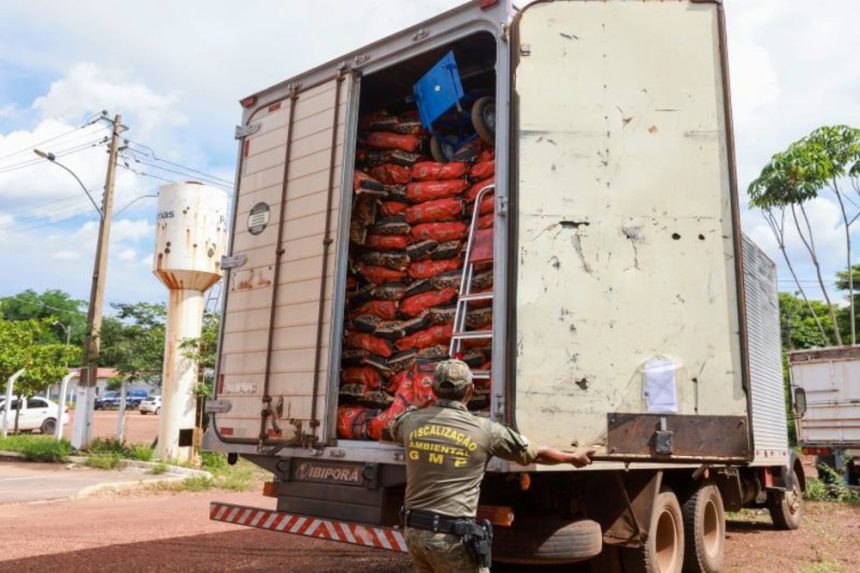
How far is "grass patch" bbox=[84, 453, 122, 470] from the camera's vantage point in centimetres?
1338

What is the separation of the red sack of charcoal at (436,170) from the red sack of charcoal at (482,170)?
0.10m

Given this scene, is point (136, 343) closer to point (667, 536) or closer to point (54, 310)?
point (667, 536)

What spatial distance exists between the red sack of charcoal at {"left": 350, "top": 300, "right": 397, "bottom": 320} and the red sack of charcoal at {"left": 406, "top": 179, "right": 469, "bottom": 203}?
0.87 metres

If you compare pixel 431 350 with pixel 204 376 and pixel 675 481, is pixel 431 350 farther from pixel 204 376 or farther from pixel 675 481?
pixel 204 376

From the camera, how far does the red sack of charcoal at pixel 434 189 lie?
18.2 ft

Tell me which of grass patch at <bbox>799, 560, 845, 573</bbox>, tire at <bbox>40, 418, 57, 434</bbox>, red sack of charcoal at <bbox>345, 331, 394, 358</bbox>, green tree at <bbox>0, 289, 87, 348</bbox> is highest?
green tree at <bbox>0, 289, 87, 348</bbox>

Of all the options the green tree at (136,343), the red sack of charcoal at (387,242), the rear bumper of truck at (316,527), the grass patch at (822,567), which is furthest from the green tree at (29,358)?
the grass patch at (822,567)

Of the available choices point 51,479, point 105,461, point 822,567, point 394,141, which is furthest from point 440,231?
point 105,461

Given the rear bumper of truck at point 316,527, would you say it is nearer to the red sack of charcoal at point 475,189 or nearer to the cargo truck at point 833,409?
the red sack of charcoal at point 475,189

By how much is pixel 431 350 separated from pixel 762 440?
389 centimetres

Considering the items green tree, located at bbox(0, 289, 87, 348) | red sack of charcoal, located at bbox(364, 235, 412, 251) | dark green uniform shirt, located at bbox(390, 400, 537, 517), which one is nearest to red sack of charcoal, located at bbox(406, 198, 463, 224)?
red sack of charcoal, located at bbox(364, 235, 412, 251)

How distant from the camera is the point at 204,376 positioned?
1408cm

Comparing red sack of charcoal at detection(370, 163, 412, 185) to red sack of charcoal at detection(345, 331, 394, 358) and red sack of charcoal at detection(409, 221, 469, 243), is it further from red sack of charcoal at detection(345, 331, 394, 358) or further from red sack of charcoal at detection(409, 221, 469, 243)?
red sack of charcoal at detection(345, 331, 394, 358)

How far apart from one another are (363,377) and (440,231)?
124 centimetres
